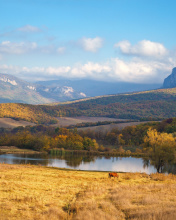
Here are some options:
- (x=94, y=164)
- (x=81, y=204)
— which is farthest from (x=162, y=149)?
(x=81, y=204)

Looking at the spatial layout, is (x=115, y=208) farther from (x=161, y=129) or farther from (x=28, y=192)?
(x=161, y=129)

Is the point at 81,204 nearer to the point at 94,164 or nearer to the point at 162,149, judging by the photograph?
the point at 162,149

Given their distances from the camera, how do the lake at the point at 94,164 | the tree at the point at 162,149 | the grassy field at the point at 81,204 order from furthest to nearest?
1. the lake at the point at 94,164
2. the tree at the point at 162,149
3. the grassy field at the point at 81,204

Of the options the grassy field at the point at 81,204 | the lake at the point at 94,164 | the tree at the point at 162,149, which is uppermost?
the tree at the point at 162,149

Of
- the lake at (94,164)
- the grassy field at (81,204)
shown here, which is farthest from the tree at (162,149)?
the grassy field at (81,204)

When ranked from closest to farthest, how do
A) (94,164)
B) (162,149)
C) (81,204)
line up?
(81,204) → (162,149) → (94,164)

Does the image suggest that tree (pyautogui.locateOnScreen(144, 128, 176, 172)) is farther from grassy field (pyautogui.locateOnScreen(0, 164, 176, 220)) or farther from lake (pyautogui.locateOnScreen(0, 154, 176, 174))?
grassy field (pyautogui.locateOnScreen(0, 164, 176, 220))

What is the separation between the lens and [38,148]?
103938mm

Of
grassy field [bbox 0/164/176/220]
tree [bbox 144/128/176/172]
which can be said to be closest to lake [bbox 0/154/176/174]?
tree [bbox 144/128/176/172]

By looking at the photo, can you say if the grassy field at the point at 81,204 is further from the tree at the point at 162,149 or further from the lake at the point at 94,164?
the lake at the point at 94,164

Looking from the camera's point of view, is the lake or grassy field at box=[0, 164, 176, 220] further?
the lake

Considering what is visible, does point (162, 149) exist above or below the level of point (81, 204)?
above

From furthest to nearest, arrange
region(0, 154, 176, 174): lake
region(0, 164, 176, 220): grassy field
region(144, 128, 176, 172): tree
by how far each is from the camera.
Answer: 1. region(0, 154, 176, 174): lake
2. region(144, 128, 176, 172): tree
3. region(0, 164, 176, 220): grassy field

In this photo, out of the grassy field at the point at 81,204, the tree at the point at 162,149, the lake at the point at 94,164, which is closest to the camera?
the grassy field at the point at 81,204
